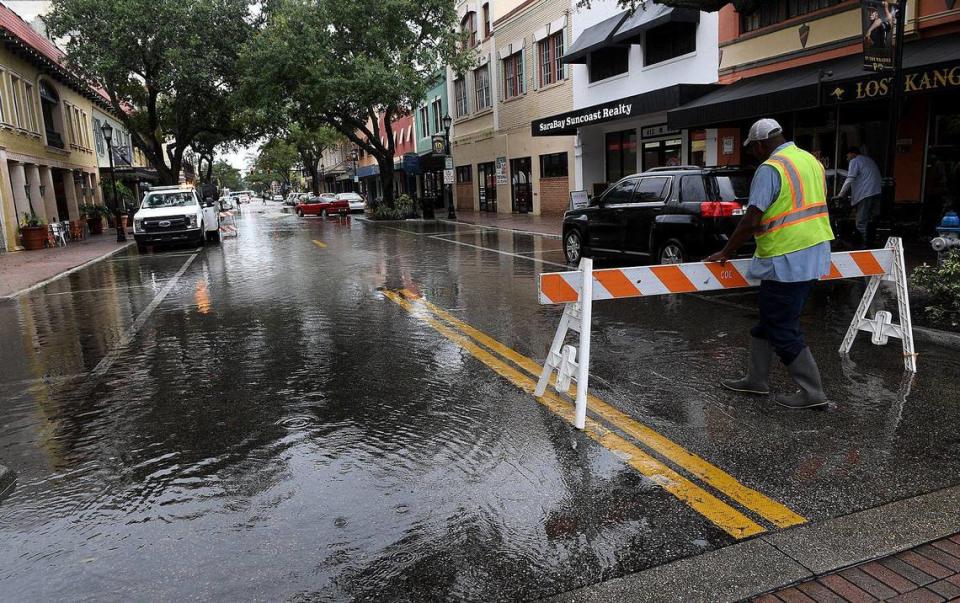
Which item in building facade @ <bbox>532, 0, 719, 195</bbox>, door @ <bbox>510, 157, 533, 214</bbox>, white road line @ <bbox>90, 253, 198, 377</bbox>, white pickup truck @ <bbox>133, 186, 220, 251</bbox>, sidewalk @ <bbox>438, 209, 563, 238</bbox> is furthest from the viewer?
door @ <bbox>510, 157, 533, 214</bbox>

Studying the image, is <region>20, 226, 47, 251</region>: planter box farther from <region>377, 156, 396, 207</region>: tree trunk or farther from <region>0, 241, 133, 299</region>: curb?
<region>377, 156, 396, 207</region>: tree trunk

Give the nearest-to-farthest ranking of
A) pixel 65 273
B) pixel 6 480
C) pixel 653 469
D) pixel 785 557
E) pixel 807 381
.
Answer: pixel 785 557
pixel 653 469
pixel 6 480
pixel 807 381
pixel 65 273

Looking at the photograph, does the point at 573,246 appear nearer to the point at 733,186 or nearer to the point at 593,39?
the point at 733,186

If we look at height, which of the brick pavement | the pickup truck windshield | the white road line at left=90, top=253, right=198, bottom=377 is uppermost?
the pickup truck windshield

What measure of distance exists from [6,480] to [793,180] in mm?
5139

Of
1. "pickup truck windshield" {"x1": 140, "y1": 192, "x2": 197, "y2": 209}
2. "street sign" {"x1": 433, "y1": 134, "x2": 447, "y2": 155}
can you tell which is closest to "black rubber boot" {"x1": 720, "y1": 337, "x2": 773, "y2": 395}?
"pickup truck windshield" {"x1": 140, "y1": 192, "x2": 197, "y2": 209}

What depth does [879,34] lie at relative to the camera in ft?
31.7

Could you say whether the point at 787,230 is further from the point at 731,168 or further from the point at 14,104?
the point at 14,104

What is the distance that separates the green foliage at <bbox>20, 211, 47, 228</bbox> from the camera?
24641 millimetres

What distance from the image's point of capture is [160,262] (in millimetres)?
18141

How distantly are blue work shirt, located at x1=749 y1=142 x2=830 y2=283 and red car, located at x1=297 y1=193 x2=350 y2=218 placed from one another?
40.5 m

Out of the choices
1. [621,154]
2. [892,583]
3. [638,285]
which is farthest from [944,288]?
[621,154]

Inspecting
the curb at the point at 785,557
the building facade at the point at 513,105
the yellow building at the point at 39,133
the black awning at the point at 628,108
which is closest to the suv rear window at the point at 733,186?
the curb at the point at 785,557

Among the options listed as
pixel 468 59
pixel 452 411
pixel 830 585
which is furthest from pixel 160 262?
pixel 468 59
